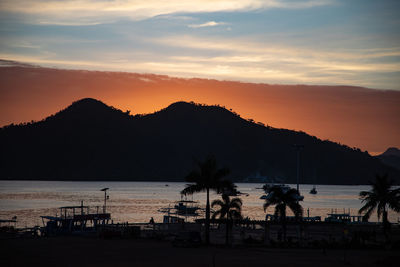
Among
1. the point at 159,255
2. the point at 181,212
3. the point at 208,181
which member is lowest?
the point at 159,255

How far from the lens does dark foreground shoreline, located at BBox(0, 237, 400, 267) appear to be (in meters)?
36.3

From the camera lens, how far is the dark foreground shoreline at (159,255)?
36344mm

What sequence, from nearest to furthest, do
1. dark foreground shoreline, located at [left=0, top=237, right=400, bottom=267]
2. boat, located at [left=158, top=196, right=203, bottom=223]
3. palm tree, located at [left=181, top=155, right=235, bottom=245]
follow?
dark foreground shoreline, located at [left=0, top=237, right=400, bottom=267], palm tree, located at [left=181, top=155, right=235, bottom=245], boat, located at [left=158, top=196, right=203, bottom=223]

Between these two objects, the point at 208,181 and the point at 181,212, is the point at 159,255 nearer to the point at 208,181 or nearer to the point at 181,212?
the point at 208,181

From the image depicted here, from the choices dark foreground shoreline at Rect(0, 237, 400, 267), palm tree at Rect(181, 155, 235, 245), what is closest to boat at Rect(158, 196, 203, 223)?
palm tree at Rect(181, 155, 235, 245)

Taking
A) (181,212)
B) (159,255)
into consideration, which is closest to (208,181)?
(159,255)

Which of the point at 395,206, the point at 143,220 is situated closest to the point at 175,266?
the point at 395,206

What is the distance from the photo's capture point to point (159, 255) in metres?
40.0

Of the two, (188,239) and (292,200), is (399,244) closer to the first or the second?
(292,200)

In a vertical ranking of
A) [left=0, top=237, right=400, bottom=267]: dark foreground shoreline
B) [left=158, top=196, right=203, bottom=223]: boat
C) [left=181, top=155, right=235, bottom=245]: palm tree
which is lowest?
[left=0, top=237, right=400, bottom=267]: dark foreground shoreline

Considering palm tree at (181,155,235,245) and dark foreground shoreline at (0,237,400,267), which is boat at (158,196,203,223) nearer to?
palm tree at (181,155,235,245)

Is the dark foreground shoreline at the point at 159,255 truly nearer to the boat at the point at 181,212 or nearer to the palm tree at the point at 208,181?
the palm tree at the point at 208,181

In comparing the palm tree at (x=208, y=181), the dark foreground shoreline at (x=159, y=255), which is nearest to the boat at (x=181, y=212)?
the palm tree at (x=208, y=181)

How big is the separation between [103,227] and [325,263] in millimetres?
27802
